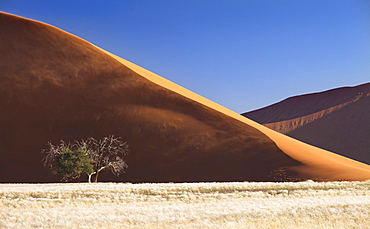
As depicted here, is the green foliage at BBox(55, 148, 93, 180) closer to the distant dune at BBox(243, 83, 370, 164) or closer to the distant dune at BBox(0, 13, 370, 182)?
the distant dune at BBox(0, 13, 370, 182)

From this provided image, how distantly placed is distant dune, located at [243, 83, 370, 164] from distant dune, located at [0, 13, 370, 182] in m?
54.0

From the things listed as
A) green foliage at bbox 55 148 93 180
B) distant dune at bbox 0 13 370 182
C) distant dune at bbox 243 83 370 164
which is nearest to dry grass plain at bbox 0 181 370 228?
green foliage at bbox 55 148 93 180

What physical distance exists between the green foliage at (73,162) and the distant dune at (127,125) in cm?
625

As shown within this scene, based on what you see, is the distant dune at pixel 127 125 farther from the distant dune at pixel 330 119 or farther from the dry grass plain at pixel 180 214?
the distant dune at pixel 330 119

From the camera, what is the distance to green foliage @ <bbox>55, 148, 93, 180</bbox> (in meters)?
38.8

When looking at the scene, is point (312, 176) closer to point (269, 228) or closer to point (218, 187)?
point (218, 187)

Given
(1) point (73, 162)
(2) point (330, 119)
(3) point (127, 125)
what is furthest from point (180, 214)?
(2) point (330, 119)

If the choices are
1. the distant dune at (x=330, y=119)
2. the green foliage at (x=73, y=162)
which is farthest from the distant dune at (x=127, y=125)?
the distant dune at (x=330, y=119)

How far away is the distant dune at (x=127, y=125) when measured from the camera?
148 feet

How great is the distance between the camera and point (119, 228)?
12648mm

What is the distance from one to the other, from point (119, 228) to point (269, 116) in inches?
5916

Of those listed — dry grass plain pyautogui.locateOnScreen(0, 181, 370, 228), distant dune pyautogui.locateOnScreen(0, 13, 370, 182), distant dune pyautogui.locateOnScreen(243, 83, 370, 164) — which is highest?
distant dune pyautogui.locateOnScreen(243, 83, 370, 164)

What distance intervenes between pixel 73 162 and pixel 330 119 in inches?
3764

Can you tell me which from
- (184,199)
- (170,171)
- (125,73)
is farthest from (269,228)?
(125,73)
